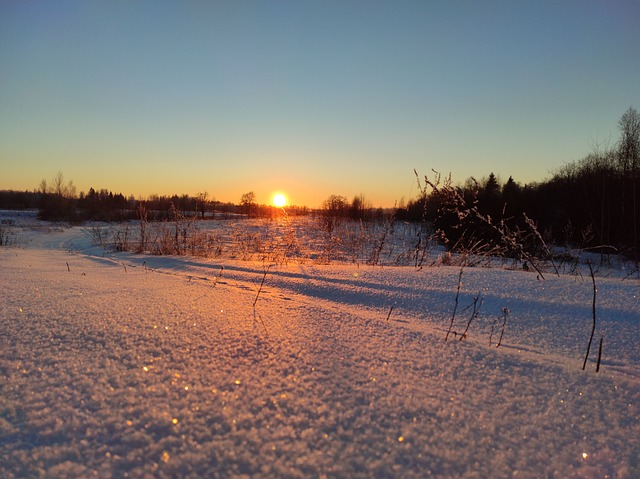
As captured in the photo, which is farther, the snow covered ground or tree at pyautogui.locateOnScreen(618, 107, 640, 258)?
tree at pyautogui.locateOnScreen(618, 107, 640, 258)

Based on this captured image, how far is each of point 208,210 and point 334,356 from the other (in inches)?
2527

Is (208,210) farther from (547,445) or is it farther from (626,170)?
(547,445)

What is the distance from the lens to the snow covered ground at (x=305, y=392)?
67 centimetres

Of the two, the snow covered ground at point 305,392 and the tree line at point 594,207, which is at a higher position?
the tree line at point 594,207

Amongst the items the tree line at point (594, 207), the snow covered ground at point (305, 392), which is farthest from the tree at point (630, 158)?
the snow covered ground at point (305, 392)

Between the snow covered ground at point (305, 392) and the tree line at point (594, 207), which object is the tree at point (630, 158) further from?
the snow covered ground at point (305, 392)

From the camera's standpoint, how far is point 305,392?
894 mm

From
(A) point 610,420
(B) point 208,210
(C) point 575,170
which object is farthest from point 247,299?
(B) point 208,210

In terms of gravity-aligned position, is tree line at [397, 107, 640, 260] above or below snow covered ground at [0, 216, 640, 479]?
above

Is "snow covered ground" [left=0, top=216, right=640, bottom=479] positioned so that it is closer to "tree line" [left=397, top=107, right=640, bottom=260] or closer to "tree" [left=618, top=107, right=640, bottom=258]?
"tree line" [left=397, top=107, right=640, bottom=260]

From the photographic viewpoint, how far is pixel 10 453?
0.66 m

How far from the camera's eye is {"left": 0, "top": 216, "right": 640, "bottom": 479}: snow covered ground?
675 millimetres

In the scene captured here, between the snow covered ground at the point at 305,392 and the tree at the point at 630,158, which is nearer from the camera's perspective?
the snow covered ground at the point at 305,392

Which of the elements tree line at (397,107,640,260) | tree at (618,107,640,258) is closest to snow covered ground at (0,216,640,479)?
tree line at (397,107,640,260)
